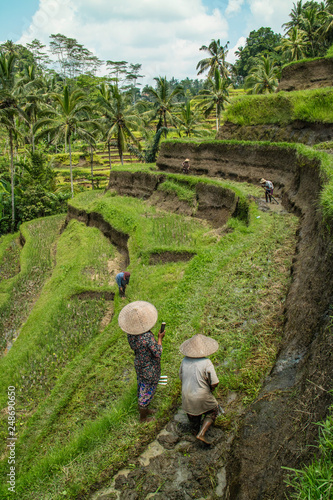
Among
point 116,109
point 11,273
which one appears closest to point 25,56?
point 116,109

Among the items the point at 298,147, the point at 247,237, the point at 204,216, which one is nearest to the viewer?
the point at 247,237

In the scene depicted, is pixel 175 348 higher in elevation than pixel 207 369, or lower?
lower

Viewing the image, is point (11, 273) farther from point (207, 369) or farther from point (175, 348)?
point (207, 369)

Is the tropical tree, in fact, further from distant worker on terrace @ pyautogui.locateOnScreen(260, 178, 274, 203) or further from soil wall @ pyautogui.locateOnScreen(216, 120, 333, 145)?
distant worker on terrace @ pyautogui.locateOnScreen(260, 178, 274, 203)

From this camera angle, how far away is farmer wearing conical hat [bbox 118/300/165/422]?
4.14m

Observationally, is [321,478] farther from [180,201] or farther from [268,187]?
[180,201]

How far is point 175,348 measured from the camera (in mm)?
5770

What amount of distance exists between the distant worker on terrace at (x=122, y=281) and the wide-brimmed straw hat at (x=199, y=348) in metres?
5.94

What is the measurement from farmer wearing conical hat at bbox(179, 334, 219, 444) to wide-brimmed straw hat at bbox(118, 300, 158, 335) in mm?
547

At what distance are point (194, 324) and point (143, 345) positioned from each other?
2.16 metres

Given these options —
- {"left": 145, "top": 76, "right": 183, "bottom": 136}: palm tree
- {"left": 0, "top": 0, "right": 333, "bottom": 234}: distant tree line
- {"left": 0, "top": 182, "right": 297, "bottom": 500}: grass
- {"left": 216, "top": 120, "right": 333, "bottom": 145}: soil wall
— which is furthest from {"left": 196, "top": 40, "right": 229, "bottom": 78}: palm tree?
{"left": 0, "top": 182, "right": 297, "bottom": 500}: grass

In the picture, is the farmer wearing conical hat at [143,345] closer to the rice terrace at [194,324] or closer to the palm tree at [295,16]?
the rice terrace at [194,324]

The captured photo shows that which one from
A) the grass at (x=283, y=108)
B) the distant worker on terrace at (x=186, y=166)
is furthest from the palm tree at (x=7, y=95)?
the grass at (x=283, y=108)

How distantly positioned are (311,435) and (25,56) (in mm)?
75144
